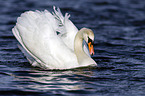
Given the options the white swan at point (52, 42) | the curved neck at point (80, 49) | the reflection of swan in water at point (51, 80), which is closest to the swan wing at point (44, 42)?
the white swan at point (52, 42)

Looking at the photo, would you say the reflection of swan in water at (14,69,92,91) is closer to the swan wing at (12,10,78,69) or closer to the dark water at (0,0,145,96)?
the dark water at (0,0,145,96)

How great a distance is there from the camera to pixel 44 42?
9.54 m

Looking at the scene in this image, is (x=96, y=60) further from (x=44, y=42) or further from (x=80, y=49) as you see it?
(x=44, y=42)

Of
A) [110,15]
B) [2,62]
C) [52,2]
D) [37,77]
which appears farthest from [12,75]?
[52,2]

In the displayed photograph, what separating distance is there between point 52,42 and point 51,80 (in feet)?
3.84

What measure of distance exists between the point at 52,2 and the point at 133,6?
4.68 m

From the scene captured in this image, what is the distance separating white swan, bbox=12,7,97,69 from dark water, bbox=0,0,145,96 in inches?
11.0

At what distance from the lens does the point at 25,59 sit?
36.4ft

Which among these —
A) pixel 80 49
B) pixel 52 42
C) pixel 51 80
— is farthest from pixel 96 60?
pixel 51 80

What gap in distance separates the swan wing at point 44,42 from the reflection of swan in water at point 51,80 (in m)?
0.26

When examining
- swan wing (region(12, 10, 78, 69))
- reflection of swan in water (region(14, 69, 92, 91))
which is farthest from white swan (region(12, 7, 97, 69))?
reflection of swan in water (region(14, 69, 92, 91))

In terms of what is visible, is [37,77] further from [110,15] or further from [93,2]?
[93,2]

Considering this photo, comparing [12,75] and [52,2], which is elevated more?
[52,2]

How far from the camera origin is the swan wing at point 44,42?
942 centimetres
